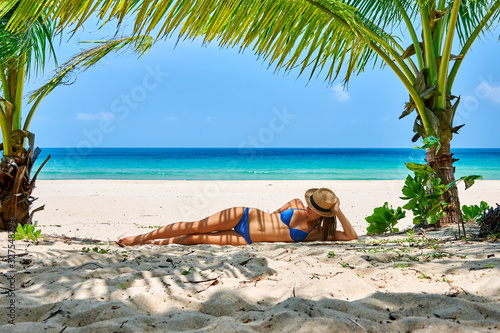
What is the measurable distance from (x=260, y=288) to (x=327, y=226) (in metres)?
1.67

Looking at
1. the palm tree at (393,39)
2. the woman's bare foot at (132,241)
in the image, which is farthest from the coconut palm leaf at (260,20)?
the woman's bare foot at (132,241)

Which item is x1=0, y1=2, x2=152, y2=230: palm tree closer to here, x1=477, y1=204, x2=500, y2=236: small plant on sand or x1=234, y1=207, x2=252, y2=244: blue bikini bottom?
x1=234, y1=207, x2=252, y2=244: blue bikini bottom

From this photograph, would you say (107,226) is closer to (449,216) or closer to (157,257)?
(157,257)

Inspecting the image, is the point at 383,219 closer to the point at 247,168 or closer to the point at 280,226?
the point at 280,226

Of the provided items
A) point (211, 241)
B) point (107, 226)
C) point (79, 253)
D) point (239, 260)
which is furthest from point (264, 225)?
point (107, 226)

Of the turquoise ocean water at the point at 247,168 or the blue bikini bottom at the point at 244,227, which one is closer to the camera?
the blue bikini bottom at the point at 244,227

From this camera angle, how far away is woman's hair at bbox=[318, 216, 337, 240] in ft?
11.8

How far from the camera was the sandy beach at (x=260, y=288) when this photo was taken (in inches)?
62.7

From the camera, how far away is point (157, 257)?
282 cm

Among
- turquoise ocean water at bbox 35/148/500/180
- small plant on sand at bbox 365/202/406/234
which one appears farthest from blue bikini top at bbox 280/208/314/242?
turquoise ocean water at bbox 35/148/500/180

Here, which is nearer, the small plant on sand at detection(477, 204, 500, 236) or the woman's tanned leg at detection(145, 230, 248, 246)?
the small plant on sand at detection(477, 204, 500, 236)

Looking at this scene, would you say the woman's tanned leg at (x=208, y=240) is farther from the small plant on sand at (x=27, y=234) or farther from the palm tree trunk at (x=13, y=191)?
the palm tree trunk at (x=13, y=191)

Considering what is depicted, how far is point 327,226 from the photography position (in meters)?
3.60

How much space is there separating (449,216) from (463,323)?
2.85 meters
